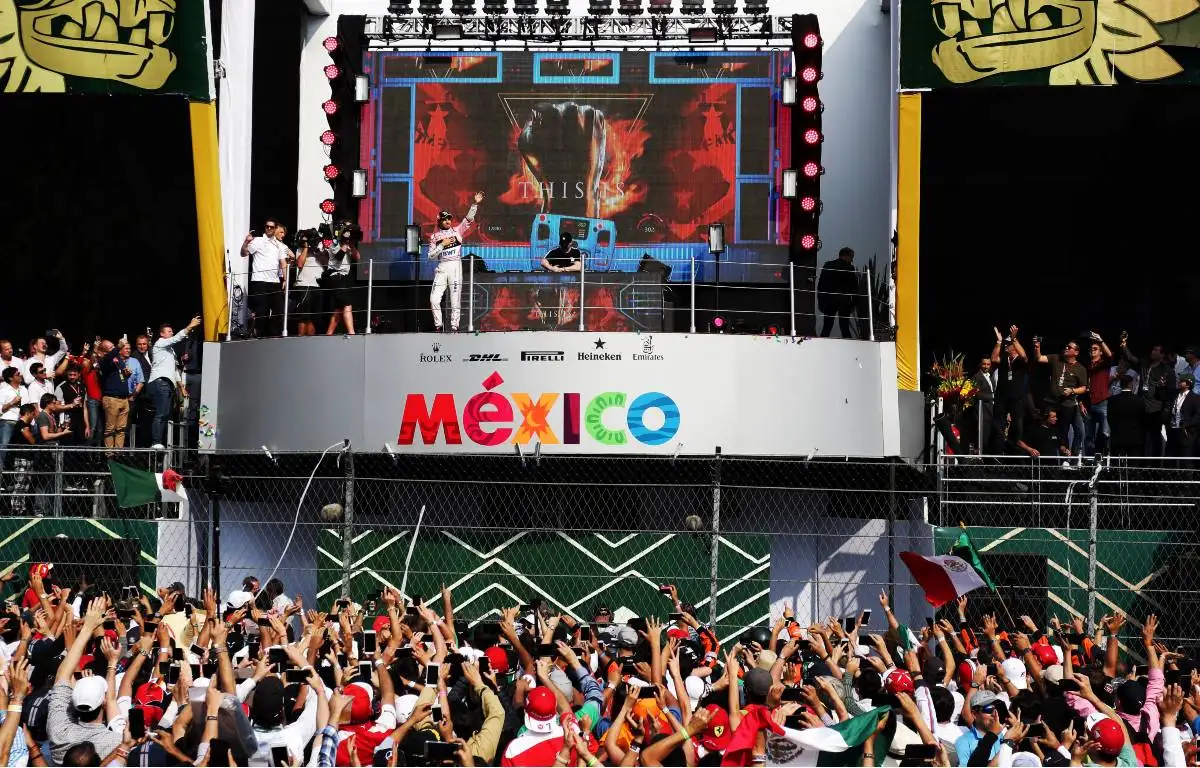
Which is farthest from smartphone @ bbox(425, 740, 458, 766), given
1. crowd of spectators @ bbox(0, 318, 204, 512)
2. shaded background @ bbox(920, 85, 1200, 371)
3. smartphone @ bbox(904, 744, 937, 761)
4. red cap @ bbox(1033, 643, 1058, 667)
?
shaded background @ bbox(920, 85, 1200, 371)

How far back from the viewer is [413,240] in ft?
78.2

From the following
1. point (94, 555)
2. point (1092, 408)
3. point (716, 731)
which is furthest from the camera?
point (1092, 408)

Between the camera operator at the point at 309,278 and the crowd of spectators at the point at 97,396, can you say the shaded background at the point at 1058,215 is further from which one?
the crowd of spectators at the point at 97,396

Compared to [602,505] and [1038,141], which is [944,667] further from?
[1038,141]

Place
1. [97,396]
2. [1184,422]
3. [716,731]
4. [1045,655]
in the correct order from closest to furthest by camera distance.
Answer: [716,731]
[1045,655]
[1184,422]
[97,396]

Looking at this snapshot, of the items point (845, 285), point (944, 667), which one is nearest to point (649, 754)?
point (944, 667)

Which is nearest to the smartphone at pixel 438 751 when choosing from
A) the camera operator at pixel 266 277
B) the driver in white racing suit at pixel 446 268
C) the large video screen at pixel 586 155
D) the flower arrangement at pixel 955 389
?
the driver in white racing suit at pixel 446 268

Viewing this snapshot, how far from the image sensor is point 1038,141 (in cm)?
2812

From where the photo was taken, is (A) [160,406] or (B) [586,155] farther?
(B) [586,155]

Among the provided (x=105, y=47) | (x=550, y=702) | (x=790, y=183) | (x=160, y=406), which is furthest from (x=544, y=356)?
(x=550, y=702)

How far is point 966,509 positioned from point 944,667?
32.0 feet

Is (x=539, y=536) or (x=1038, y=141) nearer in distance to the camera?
(x=539, y=536)

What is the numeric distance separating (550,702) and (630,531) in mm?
10691

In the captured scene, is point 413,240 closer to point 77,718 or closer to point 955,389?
point 955,389
